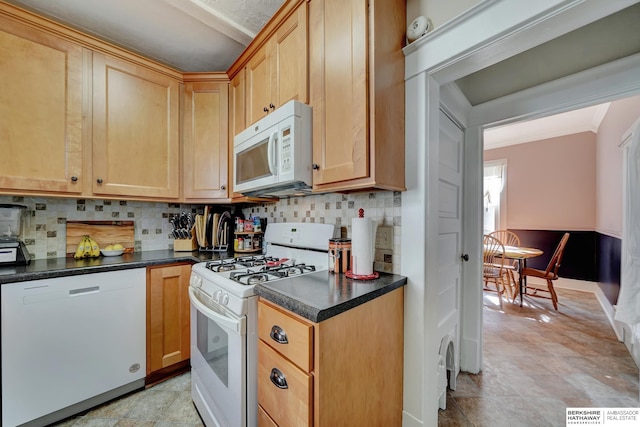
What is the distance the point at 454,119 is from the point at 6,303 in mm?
2745

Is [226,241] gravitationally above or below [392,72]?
below

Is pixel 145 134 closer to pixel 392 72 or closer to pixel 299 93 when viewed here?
pixel 299 93

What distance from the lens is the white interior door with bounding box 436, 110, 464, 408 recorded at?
5.06ft

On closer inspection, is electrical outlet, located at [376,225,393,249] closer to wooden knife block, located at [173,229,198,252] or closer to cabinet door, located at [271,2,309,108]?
cabinet door, located at [271,2,309,108]

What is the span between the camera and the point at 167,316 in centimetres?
179

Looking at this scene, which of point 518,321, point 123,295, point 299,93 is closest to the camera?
point 299,93

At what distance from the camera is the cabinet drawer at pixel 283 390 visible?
0.87 meters

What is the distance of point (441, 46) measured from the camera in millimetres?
1141

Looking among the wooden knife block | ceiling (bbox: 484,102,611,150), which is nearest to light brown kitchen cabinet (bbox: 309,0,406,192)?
the wooden knife block

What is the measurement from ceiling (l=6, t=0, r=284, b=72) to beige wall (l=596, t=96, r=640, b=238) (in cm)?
319

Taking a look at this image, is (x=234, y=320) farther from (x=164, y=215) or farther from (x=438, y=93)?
(x=164, y=215)

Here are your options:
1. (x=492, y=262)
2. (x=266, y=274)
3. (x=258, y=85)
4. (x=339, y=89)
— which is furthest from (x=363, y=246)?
(x=492, y=262)

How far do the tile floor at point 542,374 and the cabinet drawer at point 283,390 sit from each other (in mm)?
1074

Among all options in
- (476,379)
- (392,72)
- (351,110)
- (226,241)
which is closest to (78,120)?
(226,241)
